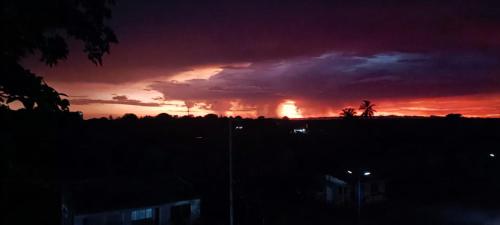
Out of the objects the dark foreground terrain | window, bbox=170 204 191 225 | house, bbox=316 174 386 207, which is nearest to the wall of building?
window, bbox=170 204 191 225

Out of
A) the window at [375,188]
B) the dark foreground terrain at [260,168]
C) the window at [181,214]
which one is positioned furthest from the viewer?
the window at [375,188]

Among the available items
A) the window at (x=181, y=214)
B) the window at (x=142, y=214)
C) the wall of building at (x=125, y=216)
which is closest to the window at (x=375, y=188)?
the wall of building at (x=125, y=216)

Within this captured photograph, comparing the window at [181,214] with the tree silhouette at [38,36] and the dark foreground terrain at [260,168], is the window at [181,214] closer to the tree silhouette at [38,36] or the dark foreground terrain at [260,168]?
the dark foreground terrain at [260,168]

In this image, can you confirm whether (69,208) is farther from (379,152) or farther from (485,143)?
(485,143)

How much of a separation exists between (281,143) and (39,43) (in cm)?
5559

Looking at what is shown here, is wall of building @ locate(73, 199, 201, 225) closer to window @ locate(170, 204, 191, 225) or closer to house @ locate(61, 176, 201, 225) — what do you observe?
house @ locate(61, 176, 201, 225)

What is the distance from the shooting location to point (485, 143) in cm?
6588

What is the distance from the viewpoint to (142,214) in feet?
79.2

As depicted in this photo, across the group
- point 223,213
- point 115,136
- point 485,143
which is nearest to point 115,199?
point 223,213

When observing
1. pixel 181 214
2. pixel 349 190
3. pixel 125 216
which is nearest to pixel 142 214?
pixel 125 216

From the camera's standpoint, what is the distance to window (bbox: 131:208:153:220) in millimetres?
23877

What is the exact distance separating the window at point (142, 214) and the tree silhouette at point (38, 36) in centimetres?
1860

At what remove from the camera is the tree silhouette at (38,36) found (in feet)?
19.7

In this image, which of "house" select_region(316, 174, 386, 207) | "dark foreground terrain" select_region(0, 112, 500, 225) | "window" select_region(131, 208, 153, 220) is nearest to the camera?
"dark foreground terrain" select_region(0, 112, 500, 225)
